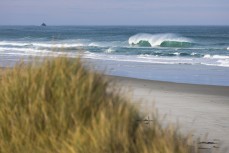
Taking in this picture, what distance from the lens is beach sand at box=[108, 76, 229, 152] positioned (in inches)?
318

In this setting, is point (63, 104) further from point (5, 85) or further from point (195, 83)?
point (195, 83)

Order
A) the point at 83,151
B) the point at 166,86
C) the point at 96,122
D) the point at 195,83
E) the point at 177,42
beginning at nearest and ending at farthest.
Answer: the point at 83,151 → the point at 96,122 → the point at 166,86 → the point at 195,83 → the point at 177,42

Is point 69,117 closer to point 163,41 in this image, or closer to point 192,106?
point 192,106

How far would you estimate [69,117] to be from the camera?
5.43 meters

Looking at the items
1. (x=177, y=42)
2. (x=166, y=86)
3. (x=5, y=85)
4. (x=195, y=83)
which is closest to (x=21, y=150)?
(x=5, y=85)

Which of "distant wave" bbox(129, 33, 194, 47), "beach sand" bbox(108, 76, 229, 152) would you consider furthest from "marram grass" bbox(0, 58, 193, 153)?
"distant wave" bbox(129, 33, 194, 47)

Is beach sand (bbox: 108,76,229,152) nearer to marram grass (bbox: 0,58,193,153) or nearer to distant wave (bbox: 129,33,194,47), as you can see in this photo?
marram grass (bbox: 0,58,193,153)

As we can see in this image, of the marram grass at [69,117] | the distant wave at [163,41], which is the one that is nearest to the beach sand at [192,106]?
the marram grass at [69,117]

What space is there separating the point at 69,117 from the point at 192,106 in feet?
22.7

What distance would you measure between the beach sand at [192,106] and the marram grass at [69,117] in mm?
625

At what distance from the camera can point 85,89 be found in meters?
5.70

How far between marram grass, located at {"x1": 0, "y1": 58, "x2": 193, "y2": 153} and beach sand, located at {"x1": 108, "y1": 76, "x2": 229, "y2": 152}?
0.62m

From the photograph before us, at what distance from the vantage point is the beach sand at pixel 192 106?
318 inches

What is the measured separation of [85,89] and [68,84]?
0.21 meters
